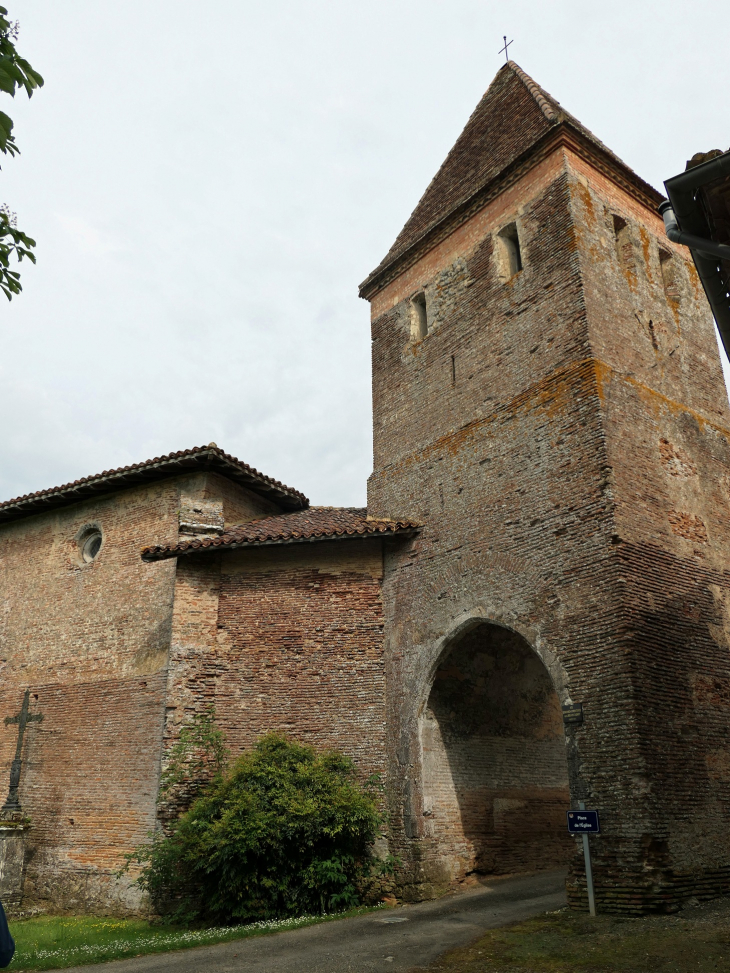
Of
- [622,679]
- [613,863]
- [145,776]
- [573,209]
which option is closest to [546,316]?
[573,209]

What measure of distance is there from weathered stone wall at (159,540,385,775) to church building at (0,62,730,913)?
0.15 ft

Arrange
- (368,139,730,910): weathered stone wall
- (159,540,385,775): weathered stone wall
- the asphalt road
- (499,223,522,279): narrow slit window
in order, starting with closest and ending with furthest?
the asphalt road, (368,139,730,910): weathered stone wall, (159,540,385,775): weathered stone wall, (499,223,522,279): narrow slit window

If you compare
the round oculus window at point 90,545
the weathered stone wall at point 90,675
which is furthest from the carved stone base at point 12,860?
the round oculus window at point 90,545

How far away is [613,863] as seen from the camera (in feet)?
28.2

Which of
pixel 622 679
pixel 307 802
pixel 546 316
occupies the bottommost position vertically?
pixel 307 802

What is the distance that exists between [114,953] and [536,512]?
765cm

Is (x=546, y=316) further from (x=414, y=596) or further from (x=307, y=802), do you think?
(x=307, y=802)

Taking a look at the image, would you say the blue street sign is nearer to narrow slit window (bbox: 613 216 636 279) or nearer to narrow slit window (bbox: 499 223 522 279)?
narrow slit window (bbox: 613 216 636 279)

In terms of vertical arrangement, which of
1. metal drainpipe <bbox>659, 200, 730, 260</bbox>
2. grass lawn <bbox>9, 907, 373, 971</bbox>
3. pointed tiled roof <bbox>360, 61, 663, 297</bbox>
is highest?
pointed tiled roof <bbox>360, 61, 663, 297</bbox>

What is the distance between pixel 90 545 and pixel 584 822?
413 inches

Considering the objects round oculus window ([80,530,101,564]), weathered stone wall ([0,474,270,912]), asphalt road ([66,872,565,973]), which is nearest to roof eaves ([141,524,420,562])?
weathered stone wall ([0,474,270,912])

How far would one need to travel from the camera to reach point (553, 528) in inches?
415

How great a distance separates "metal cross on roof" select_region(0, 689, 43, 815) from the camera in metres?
13.2

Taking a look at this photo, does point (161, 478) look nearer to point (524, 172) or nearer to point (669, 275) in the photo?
point (524, 172)
